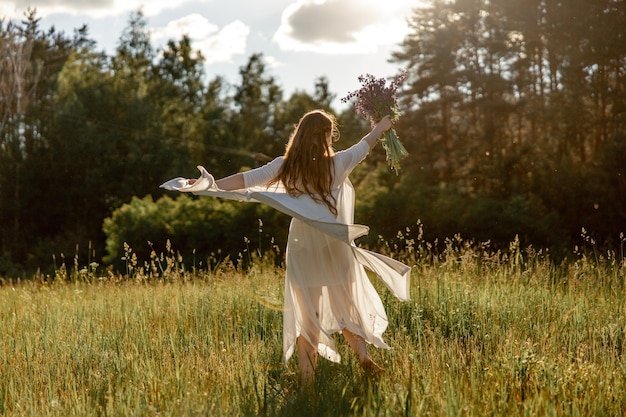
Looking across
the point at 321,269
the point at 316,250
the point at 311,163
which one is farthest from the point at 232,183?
the point at 321,269

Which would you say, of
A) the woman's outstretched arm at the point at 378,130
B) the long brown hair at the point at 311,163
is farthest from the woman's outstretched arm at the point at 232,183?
the woman's outstretched arm at the point at 378,130

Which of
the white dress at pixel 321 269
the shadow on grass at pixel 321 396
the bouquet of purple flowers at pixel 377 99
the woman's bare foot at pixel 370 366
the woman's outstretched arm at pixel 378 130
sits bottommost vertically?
the shadow on grass at pixel 321 396

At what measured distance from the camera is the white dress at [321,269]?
4.97 meters

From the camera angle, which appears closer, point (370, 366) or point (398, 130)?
point (370, 366)

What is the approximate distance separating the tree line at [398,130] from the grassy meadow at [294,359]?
1430mm

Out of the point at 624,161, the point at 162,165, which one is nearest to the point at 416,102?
the point at 624,161

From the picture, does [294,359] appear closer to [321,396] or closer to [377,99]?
[321,396]

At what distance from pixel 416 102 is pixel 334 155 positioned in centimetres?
2338

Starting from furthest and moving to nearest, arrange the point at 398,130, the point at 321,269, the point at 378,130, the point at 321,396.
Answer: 1. the point at 398,130
2. the point at 378,130
3. the point at 321,269
4. the point at 321,396

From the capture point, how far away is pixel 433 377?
4.38 meters

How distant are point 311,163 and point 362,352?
1355 mm

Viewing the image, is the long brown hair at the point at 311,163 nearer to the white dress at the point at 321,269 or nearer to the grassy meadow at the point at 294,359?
the white dress at the point at 321,269

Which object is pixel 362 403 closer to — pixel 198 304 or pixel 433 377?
pixel 433 377

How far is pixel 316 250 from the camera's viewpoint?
5.03m
